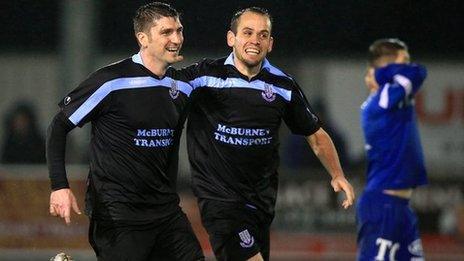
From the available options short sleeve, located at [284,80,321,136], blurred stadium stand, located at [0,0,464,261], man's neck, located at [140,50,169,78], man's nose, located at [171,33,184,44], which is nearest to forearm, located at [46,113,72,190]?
man's neck, located at [140,50,169,78]

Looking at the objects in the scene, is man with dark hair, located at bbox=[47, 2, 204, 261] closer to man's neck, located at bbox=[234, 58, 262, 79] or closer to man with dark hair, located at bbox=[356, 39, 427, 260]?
man's neck, located at bbox=[234, 58, 262, 79]

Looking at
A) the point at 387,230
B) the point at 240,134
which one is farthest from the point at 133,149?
the point at 387,230

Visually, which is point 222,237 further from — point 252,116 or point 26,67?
point 26,67

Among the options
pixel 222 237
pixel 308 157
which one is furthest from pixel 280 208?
pixel 222 237

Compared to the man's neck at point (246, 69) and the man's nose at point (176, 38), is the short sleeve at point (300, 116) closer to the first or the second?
the man's neck at point (246, 69)

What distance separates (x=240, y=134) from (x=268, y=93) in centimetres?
29

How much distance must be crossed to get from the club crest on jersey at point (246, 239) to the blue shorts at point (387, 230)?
55.5 inches

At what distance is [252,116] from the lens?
259 inches

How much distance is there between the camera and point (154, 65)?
6.16m

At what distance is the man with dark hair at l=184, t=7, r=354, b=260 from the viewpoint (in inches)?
259

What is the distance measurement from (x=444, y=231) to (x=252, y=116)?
5.14 metres

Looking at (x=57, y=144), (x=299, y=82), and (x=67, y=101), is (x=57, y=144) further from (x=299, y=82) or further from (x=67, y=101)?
(x=299, y=82)

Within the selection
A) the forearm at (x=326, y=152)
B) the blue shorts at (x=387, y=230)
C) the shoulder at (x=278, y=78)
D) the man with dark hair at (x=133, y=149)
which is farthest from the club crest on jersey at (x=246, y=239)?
the blue shorts at (x=387, y=230)

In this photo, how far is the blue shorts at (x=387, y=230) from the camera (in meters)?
7.68
